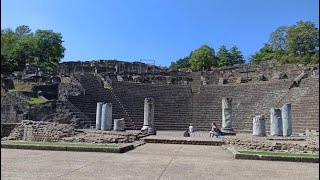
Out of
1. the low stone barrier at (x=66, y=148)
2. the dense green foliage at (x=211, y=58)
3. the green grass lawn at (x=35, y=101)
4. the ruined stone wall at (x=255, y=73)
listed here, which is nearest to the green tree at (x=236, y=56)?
the dense green foliage at (x=211, y=58)

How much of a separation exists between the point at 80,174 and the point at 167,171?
192 cm

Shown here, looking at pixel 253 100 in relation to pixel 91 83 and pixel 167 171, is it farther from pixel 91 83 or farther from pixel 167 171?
pixel 167 171

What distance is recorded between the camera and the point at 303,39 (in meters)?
61.5

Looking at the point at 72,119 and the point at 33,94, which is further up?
the point at 33,94

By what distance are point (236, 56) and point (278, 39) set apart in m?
11.2

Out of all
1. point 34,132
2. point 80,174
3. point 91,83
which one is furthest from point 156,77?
point 80,174

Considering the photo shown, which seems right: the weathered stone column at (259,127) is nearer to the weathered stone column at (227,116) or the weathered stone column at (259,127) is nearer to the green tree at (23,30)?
the weathered stone column at (227,116)

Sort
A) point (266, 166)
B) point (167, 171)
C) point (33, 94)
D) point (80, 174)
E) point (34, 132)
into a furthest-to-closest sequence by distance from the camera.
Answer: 1. point (33, 94)
2. point (34, 132)
3. point (266, 166)
4. point (167, 171)
5. point (80, 174)

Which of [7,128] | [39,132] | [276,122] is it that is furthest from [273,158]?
[7,128]

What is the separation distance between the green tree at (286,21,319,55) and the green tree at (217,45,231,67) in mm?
15442

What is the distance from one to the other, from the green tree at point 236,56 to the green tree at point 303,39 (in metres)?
15.5

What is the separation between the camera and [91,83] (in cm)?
3422

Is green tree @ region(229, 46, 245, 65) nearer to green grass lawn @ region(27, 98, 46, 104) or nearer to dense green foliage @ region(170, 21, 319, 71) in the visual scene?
dense green foliage @ region(170, 21, 319, 71)

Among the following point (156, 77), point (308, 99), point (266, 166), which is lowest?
point (266, 166)
